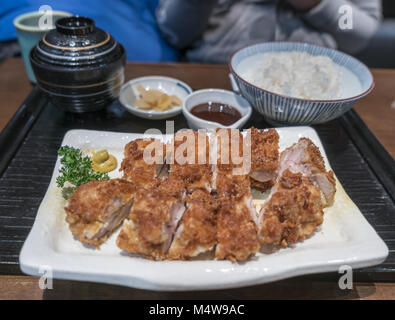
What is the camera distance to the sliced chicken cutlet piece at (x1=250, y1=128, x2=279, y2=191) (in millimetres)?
2338

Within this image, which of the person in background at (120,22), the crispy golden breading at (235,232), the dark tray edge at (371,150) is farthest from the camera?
the person in background at (120,22)

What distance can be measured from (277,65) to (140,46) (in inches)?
81.0

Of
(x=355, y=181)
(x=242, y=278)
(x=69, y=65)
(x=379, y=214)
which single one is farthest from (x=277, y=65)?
(x=242, y=278)

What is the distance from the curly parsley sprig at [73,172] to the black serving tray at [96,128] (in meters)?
0.27

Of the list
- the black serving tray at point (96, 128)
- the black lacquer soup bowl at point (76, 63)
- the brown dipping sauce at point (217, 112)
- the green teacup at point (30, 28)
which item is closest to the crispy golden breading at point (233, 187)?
the black serving tray at point (96, 128)

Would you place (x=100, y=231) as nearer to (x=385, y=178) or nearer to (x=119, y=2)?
(x=385, y=178)

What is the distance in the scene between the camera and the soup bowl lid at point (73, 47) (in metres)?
2.84

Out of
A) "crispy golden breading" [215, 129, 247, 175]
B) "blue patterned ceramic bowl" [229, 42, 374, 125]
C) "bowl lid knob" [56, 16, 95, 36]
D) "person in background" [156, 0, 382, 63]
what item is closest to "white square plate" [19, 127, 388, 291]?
"crispy golden breading" [215, 129, 247, 175]

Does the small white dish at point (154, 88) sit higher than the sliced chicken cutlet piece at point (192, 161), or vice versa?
the sliced chicken cutlet piece at point (192, 161)

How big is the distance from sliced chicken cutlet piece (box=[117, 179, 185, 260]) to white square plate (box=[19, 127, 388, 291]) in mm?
67

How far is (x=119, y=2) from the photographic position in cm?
446

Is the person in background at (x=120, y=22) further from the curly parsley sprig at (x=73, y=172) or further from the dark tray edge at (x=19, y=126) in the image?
the curly parsley sprig at (x=73, y=172)

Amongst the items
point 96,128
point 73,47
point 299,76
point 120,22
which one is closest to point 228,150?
point 299,76
